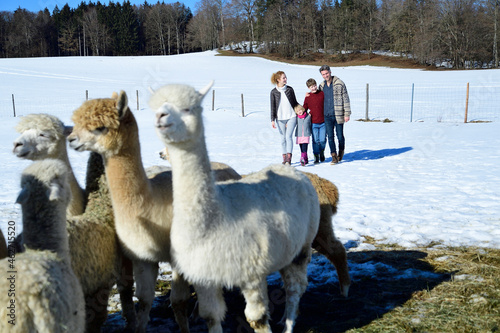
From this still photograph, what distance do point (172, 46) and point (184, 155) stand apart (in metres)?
→ 63.0

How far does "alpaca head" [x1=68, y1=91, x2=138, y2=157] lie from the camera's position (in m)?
2.85

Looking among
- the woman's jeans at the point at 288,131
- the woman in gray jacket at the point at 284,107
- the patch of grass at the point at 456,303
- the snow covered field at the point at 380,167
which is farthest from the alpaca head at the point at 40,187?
the woman's jeans at the point at 288,131

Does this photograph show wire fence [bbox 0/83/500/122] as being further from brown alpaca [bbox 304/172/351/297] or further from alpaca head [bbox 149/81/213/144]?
alpaca head [bbox 149/81/213/144]

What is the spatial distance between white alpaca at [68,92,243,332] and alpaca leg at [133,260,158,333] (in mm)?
84

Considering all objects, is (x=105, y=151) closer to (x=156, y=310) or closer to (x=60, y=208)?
(x=60, y=208)

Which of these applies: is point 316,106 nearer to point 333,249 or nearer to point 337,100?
point 337,100

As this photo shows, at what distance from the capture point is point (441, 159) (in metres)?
9.73

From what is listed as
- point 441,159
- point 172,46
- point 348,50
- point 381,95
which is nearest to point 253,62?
point 348,50

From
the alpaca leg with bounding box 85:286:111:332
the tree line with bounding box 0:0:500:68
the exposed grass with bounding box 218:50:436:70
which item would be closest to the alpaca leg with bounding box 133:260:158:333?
the alpaca leg with bounding box 85:286:111:332

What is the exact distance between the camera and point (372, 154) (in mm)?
10570

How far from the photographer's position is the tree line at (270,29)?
40719 millimetres

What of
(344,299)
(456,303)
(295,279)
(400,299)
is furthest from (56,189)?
(456,303)

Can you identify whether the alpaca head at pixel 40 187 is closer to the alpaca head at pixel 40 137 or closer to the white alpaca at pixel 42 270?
the white alpaca at pixel 42 270

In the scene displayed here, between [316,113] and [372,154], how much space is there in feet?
6.89
